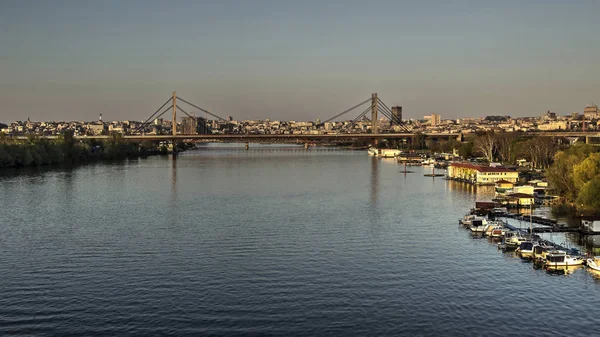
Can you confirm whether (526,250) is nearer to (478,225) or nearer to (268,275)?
(478,225)

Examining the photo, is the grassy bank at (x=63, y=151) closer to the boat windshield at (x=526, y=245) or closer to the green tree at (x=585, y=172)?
the green tree at (x=585, y=172)

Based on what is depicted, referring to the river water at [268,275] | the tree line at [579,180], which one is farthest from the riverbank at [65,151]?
the tree line at [579,180]

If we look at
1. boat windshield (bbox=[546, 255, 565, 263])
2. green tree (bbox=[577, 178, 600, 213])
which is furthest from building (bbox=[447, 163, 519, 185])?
boat windshield (bbox=[546, 255, 565, 263])

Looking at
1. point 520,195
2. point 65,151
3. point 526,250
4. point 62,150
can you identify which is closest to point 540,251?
point 526,250

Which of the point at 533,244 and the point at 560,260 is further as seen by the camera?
the point at 533,244

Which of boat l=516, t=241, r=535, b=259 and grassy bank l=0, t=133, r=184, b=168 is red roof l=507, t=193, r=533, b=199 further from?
grassy bank l=0, t=133, r=184, b=168

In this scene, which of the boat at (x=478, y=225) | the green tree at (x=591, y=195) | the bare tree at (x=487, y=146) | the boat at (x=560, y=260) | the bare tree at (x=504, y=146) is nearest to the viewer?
the boat at (x=560, y=260)

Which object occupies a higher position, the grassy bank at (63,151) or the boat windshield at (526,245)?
the grassy bank at (63,151)
